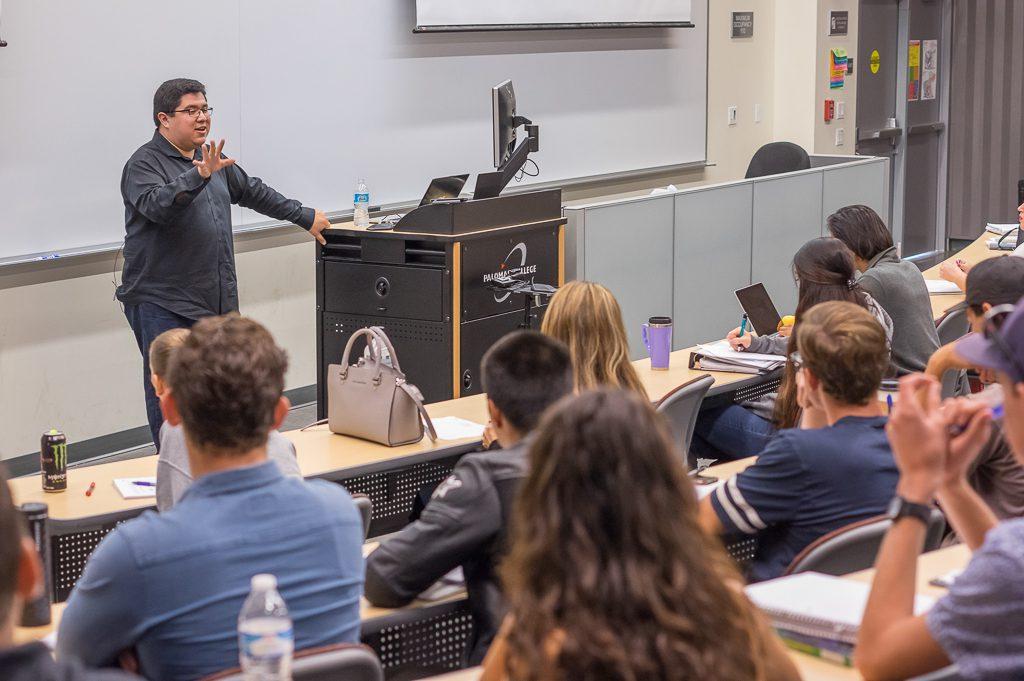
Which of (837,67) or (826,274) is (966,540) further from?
(837,67)

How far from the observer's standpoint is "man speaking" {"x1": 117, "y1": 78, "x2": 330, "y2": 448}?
16.4 ft

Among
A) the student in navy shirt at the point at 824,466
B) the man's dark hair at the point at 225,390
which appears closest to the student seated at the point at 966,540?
the student in navy shirt at the point at 824,466

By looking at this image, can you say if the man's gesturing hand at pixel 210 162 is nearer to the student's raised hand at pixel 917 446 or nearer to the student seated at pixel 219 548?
the student seated at pixel 219 548

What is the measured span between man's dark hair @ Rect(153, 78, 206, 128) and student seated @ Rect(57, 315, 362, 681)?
10.1 feet

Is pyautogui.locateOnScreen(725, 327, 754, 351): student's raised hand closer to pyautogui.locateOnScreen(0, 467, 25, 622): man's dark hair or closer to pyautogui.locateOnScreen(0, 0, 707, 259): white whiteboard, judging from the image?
pyautogui.locateOnScreen(0, 0, 707, 259): white whiteboard

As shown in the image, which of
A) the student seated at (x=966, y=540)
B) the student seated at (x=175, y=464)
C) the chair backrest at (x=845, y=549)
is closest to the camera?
the student seated at (x=966, y=540)

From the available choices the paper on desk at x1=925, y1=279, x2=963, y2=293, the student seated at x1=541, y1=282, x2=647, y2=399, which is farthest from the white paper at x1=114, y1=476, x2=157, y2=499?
the paper on desk at x1=925, y1=279, x2=963, y2=293

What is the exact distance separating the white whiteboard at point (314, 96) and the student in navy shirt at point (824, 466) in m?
3.67

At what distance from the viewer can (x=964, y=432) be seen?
72.8 inches

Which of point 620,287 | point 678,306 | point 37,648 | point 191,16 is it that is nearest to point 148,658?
point 37,648

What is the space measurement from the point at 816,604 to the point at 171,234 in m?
3.62

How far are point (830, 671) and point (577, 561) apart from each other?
774 mm

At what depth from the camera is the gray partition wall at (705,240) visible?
6641 mm

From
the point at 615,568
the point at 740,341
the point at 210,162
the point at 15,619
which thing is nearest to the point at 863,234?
the point at 740,341
